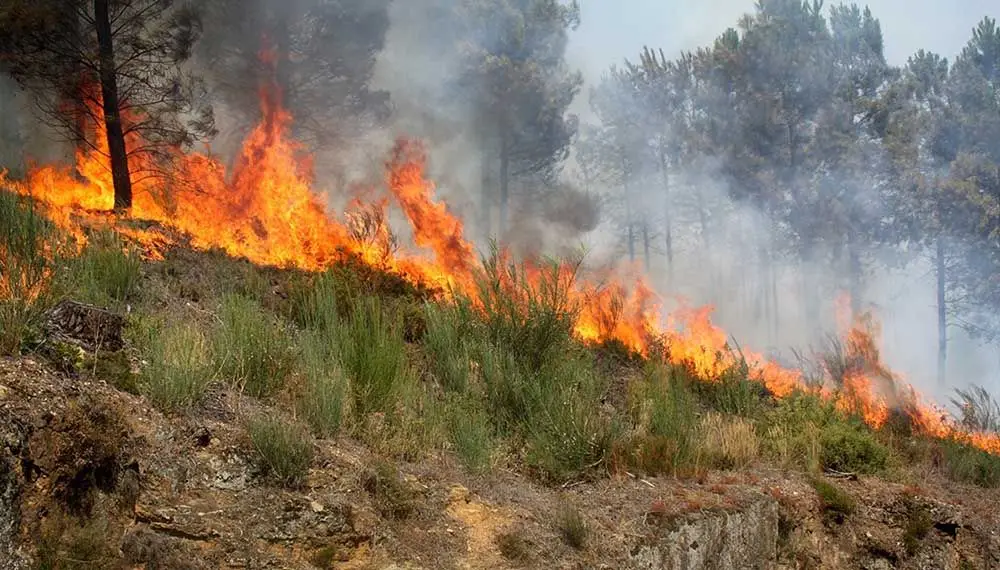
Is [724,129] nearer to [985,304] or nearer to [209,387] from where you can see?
[985,304]

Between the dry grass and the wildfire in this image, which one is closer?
the dry grass

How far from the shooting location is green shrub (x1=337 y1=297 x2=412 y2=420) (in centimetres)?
692

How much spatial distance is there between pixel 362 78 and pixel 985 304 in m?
24.3

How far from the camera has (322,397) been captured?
249 inches

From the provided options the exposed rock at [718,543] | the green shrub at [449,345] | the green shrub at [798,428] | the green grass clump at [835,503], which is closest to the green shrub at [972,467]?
the green shrub at [798,428]

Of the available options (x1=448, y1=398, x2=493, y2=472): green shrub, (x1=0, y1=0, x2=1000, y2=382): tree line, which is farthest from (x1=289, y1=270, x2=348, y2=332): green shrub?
(x1=0, y1=0, x2=1000, y2=382): tree line

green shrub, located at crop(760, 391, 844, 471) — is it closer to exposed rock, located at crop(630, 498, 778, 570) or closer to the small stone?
exposed rock, located at crop(630, 498, 778, 570)

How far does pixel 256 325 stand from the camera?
6.97m

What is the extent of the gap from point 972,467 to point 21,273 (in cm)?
1191

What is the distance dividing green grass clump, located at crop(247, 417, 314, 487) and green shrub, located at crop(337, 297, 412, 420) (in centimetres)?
122

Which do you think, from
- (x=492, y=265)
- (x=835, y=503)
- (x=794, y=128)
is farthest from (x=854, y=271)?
(x=492, y=265)

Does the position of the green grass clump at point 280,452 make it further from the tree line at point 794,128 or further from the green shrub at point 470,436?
the tree line at point 794,128

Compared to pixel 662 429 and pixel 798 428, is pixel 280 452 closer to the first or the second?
pixel 662 429

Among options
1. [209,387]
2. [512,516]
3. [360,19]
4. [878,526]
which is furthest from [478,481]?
[360,19]
